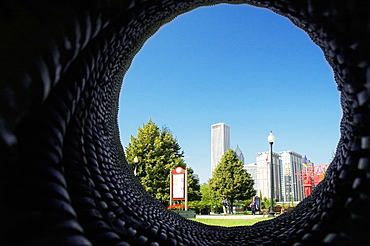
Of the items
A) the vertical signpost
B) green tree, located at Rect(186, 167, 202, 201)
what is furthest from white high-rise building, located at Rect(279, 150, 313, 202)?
the vertical signpost

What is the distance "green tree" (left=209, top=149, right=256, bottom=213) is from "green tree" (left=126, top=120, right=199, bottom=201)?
3280 mm

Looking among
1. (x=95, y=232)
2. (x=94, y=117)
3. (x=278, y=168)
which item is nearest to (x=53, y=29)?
(x=95, y=232)

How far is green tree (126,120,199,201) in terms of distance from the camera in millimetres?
12305

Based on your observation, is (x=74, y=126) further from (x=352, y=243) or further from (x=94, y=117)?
(x=352, y=243)

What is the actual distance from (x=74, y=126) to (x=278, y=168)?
3990 cm

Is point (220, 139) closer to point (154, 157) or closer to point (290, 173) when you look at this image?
point (290, 173)

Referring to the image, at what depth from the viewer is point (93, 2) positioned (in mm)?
197

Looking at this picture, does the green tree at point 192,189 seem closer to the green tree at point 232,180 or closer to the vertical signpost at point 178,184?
the green tree at point 232,180

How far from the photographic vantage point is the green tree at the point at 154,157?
12305 mm

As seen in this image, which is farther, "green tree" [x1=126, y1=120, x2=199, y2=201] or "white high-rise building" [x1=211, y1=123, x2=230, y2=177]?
"white high-rise building" [x1=211, y1=123, x2=230, y2=177]

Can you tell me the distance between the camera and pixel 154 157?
1260 centimetres

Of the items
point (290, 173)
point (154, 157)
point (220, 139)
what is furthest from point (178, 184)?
point (220, 139)

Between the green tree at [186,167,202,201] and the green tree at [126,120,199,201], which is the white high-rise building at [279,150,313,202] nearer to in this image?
the green tree at [186,167,202,201]

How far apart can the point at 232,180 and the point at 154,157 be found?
15.3 feet
